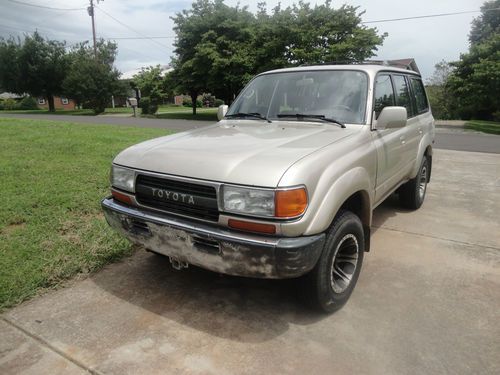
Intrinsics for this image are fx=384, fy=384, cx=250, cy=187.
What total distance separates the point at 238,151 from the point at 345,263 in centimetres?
121

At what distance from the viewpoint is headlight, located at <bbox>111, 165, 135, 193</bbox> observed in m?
2.75

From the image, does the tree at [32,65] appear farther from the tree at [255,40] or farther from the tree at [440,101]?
the tree at [440,101]

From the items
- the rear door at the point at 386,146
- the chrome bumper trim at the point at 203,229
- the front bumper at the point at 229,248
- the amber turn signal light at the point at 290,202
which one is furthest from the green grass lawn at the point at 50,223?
the rear door at the point at 386,146

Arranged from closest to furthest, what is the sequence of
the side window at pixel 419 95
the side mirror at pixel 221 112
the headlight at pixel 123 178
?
the headlight at pixel 123 178
the side mirror at pixel 221 112
the side window at pixel 419 95

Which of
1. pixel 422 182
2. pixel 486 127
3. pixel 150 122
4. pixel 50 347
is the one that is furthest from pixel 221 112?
pixel 486 127

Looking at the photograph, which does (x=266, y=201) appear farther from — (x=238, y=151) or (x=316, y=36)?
(x=316, y=36)

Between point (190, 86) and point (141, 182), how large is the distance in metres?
25.2

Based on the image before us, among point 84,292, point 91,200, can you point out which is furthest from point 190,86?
point 84,292

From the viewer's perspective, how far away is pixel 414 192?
15.9 ft

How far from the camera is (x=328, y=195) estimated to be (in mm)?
2375

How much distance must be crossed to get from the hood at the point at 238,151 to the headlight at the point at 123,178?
0.19 ft

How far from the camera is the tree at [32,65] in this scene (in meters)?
36.8

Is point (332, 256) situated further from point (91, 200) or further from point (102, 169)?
point (102, 169)

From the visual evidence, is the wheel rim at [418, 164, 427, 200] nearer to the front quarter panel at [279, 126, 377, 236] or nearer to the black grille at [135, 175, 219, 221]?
the front quarter panel at [279, 126, 377, 236]
